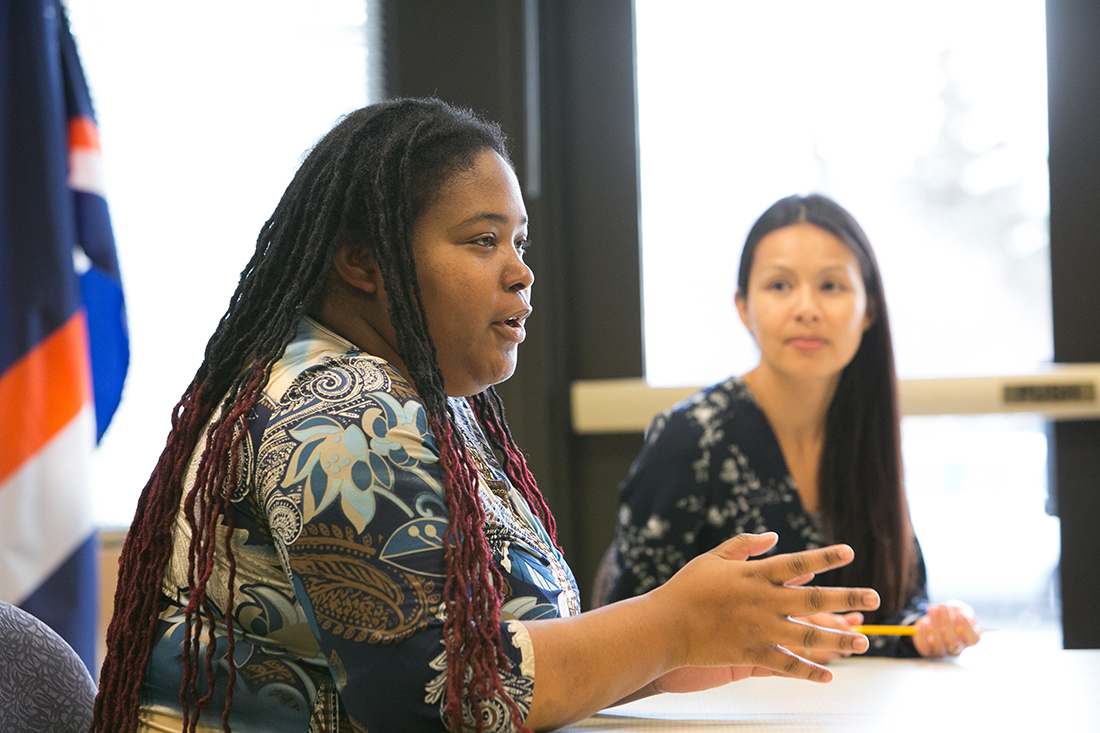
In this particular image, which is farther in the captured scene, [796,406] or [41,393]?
[41,393]

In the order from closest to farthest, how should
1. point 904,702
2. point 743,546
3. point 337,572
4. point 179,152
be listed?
1. point 337,572
2. point 743,546
3. point 904,702
4. point 179,152

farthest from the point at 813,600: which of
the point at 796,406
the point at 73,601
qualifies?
the point at 73,601

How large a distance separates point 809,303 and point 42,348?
1563 mm

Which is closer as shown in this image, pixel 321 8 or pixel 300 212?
pixel 300 212

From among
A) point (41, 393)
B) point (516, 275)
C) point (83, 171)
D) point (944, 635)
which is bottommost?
point (944, 635)

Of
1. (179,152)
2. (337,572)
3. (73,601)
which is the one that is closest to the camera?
(337,572)

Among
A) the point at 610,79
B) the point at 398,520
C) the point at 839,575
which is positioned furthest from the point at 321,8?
the point at 398,520

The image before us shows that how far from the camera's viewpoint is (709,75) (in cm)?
226

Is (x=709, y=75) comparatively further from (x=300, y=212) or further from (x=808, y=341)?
(x=300, y=212)

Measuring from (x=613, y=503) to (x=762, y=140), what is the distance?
3.03ft

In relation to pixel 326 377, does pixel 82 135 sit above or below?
above

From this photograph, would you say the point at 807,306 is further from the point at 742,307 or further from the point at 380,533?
the point at 380,533

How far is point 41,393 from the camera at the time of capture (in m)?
2.02

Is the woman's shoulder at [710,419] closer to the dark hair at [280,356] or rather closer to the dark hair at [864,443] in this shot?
the dark hair at [864,443]
